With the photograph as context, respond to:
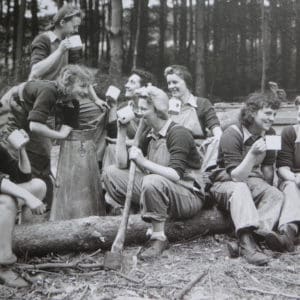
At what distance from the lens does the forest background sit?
731 inches

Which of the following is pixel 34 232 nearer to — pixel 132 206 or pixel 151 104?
pixel 132 206

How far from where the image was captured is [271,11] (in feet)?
62.7

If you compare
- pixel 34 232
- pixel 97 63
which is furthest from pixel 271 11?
pixel 34 232

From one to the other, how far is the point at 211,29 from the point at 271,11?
5029 mm

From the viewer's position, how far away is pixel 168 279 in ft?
11.3

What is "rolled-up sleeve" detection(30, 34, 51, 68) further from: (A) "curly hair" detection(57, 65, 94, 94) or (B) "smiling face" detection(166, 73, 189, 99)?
(B) "smiling face" detection(166, 73, 189, 99)

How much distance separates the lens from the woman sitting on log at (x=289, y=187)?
3.95 m

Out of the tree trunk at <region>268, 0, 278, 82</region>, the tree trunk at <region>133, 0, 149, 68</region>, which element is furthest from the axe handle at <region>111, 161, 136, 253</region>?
the tree trunk at <region>133, 0, 149, 68</region>

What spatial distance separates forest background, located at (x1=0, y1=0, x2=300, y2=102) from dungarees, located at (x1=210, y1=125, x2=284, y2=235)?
Answer: 521 inches

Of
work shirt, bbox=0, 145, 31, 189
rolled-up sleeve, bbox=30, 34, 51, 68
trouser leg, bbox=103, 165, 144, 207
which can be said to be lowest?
trouser leg, bbox=103, 165, 144, 207

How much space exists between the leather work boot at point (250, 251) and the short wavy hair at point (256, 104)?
41.3 inches

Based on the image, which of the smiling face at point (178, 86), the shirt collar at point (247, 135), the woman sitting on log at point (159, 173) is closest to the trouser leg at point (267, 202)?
the shirt collar at point (247, 135)

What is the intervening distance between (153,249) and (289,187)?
141 cm

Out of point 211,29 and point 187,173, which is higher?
point 211,29
